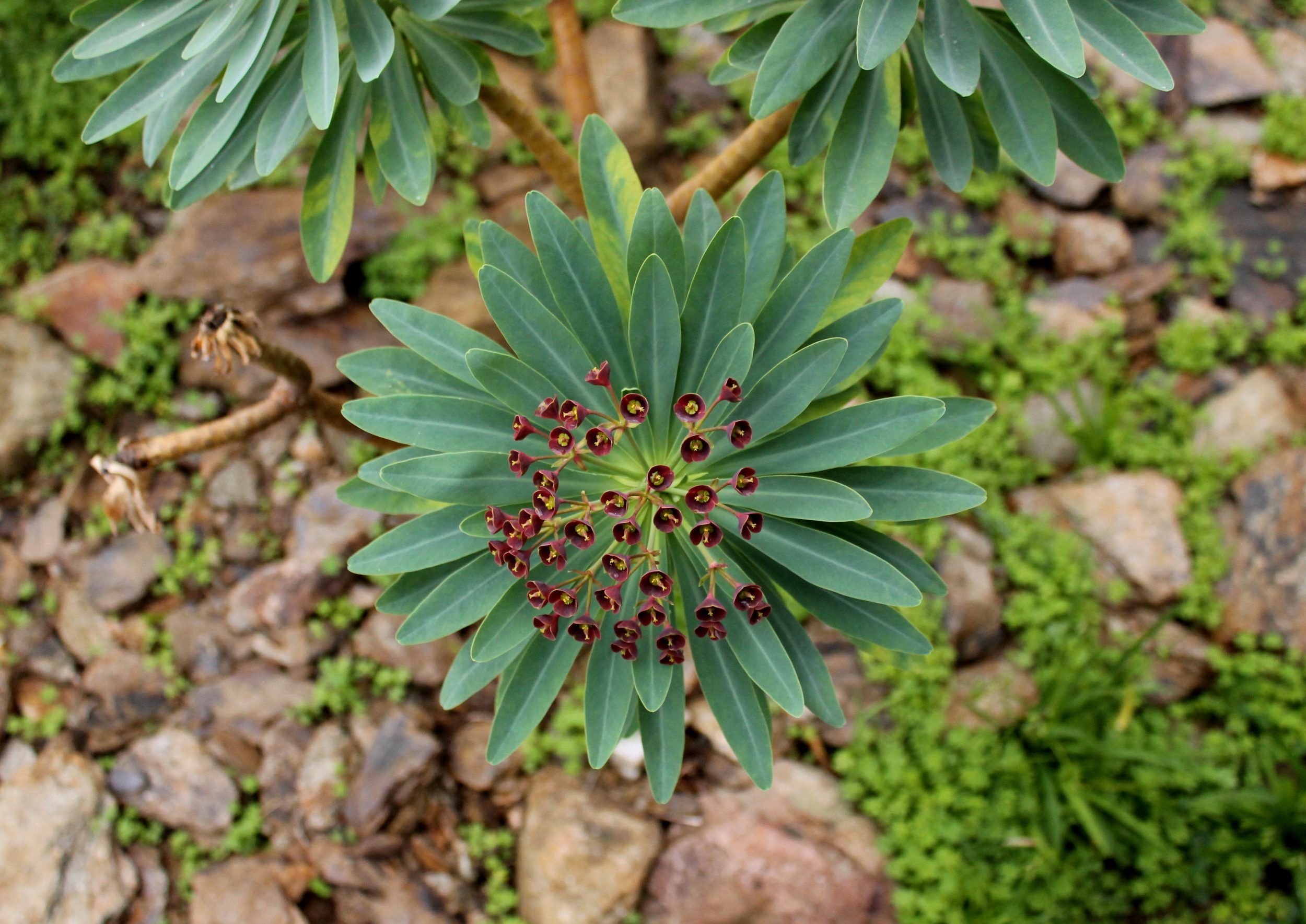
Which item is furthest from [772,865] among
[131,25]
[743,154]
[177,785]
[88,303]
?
[88,303]

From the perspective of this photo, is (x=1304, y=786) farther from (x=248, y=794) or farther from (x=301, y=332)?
(x=301, y=332)

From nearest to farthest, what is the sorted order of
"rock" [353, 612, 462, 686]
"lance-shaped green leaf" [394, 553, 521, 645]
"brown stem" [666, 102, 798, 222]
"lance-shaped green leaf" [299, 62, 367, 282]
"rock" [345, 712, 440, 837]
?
"lance-shaped green leaf" [394, 553, 521, 645]
"lance-shaped green leaf" [299, 62, 367, 282]
"brown stem" [666, 102, 798, 222]
"rock" [345, 712, 440, 837]
"rock" [353, 612, 462, 686]

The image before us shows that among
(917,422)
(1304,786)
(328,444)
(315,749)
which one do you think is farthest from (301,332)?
(1304,786)

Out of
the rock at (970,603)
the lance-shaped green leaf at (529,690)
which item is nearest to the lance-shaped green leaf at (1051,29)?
the lance-shaped green leaf at (529,690)

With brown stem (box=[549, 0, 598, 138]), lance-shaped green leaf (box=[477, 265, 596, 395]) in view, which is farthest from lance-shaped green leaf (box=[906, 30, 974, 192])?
brown stem (box=[549, 0, 598, 138])

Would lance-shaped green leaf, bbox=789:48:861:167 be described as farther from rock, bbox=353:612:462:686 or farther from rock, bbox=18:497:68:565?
rock, bbox=18:497:68:565

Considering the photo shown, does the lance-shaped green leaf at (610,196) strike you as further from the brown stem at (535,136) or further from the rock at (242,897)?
the rock at (242,897)
